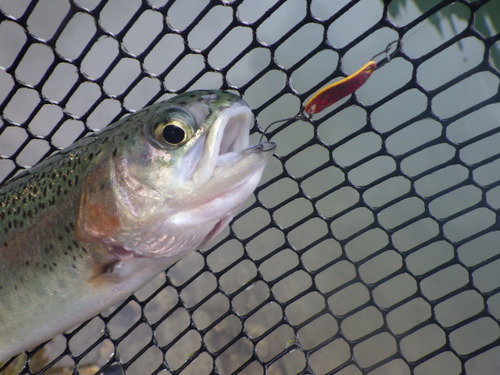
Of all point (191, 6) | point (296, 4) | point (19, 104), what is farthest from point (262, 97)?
point (19, 104)

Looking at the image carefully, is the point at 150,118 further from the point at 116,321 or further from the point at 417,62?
the point at 116,321

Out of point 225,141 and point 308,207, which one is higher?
point 225,141

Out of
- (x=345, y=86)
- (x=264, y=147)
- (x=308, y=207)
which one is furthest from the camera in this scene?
(x=308, y=207)

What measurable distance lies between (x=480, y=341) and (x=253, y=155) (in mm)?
3623

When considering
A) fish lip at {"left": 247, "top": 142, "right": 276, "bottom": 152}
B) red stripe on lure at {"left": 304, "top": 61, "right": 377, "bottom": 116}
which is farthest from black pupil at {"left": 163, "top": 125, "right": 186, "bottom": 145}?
red stripe on lure at {"left": 304, "top": 61, "right": 377, "bottom": 116}

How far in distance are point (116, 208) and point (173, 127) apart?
0.28 m

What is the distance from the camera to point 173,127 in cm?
106

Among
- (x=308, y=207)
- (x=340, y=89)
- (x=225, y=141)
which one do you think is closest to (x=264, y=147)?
(x=225, y=141)

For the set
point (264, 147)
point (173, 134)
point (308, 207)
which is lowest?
point (308, 207)

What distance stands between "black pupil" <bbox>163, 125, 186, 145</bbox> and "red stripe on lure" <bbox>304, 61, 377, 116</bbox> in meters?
0.46

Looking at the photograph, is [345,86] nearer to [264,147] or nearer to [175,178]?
[264,147]

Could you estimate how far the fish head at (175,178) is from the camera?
1.02 m

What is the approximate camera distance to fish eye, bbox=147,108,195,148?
105 centimetres

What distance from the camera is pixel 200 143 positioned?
3.40 feet
